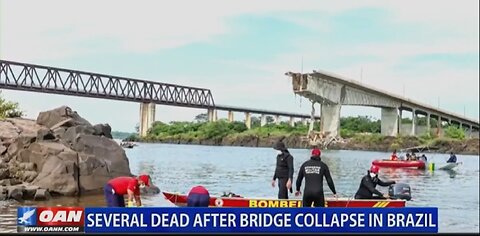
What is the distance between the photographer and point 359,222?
13609 millimetres

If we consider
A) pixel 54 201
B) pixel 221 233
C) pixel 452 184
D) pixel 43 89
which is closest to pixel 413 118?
pixel 43 89

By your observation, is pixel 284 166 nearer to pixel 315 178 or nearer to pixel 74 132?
pixel 315 178

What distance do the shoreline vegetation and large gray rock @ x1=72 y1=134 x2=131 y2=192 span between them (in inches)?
4084

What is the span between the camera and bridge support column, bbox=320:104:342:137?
134 metres

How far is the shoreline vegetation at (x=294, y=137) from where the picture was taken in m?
137

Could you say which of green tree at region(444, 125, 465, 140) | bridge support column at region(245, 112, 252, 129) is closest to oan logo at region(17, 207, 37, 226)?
green tree at region(444, 125, 465, 140)

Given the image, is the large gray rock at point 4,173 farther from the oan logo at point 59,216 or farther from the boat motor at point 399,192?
the boat motor at point 399,192

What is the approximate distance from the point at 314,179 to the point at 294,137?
137 meters

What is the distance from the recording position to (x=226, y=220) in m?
13.2

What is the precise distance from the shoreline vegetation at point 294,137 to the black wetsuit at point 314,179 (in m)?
116

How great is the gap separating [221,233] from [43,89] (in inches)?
4960

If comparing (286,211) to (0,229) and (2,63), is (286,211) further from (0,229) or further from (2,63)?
(2,63)

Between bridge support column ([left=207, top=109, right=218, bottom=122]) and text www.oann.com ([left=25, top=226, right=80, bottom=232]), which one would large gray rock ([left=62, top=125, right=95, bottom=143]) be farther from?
bridge support column ([left=207, top=109, right=218, bottom=122])

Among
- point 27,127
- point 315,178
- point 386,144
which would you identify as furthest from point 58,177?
point 386,144
